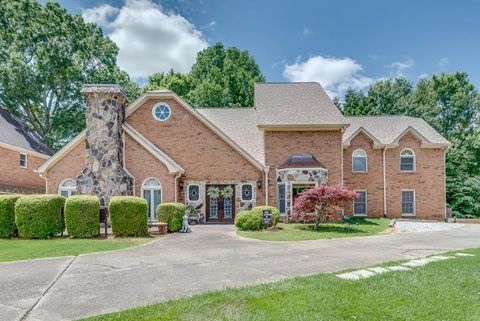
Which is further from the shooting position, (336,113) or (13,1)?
(13,1)

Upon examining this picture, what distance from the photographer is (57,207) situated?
44.5ft

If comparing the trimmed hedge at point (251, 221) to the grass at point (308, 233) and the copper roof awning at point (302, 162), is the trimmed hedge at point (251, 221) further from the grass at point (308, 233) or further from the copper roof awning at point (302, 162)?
the copper roof awning at point (302, 162)

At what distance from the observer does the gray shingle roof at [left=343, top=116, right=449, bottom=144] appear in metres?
24.2

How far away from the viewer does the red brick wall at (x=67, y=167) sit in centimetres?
1869

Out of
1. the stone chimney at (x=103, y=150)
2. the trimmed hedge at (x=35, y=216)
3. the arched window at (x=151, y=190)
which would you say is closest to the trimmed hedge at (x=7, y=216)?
the trimmed hedge at (x=35, y=216)

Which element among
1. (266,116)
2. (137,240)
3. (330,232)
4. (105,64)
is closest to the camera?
(137,240)

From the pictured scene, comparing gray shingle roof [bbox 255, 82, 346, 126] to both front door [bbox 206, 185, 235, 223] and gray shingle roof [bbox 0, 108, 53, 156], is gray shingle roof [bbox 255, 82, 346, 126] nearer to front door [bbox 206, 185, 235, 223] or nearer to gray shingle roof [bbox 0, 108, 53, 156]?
front door [bbox 206, 185, 235, 223]

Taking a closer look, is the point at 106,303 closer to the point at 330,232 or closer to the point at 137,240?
the point at 137,240

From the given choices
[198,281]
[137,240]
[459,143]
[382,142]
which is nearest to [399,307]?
[198,281]

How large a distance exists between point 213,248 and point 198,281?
164 inches

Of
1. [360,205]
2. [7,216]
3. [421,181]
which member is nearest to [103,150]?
[7,216]

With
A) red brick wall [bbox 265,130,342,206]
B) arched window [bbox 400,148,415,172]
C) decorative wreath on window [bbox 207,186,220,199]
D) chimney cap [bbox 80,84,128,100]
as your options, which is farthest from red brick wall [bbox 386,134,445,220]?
chimney cap [bbox 80,84,128,100]

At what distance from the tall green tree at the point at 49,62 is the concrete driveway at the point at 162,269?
85.2 ft

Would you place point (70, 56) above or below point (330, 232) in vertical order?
above
